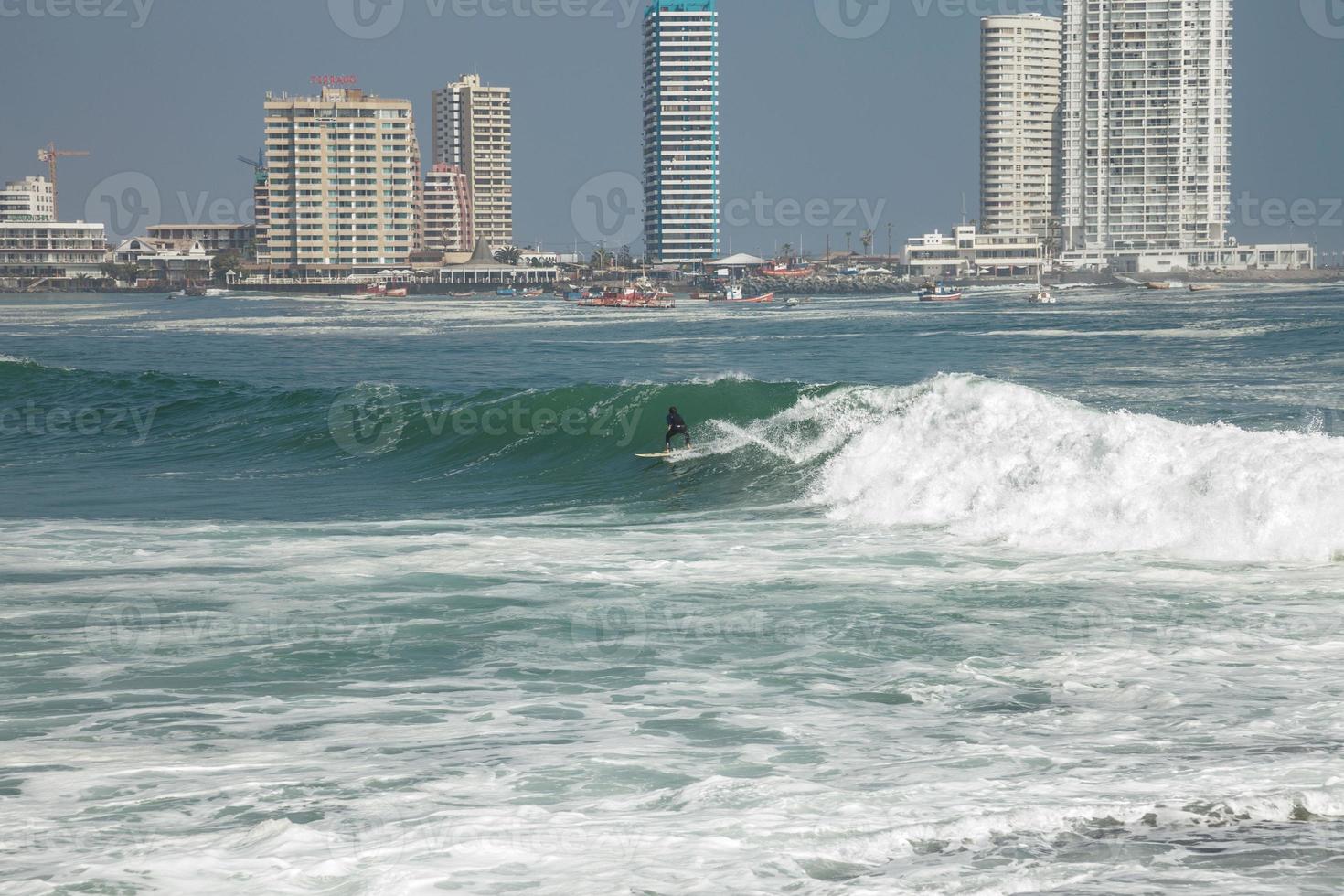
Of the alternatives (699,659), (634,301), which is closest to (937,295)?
(634,301)

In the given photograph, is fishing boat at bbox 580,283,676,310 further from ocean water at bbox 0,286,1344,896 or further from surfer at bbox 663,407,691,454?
surfer at bbox 663,407,691,454

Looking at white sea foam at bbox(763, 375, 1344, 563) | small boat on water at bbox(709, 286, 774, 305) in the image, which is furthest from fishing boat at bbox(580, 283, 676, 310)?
white sea foam at bbox(763, 375, 1344, 563)

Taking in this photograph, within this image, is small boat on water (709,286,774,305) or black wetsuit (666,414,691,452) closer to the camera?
black wetsuit (666,414,691,452)

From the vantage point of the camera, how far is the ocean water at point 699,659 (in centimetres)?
746

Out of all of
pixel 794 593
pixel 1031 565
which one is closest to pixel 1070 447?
pixel 1031 565

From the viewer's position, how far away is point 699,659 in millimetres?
11586

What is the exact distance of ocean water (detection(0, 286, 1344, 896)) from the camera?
7.46 m

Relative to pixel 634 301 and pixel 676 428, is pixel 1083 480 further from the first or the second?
pixel 634 301

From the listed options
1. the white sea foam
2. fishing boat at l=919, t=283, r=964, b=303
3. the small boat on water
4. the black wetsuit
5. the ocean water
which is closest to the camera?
the ocean water

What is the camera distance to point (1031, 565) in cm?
1552

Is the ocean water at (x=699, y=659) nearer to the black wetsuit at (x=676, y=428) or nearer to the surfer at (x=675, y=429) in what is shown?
the surfer at (x=675, y=429)

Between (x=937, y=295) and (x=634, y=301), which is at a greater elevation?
(x=937, y=295)

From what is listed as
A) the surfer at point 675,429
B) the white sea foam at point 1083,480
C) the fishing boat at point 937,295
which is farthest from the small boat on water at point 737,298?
the white sea foam at point 1083,480

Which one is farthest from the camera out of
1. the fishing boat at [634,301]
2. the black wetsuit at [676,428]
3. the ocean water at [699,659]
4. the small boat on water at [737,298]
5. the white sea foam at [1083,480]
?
the small boat on water at [737,298]
